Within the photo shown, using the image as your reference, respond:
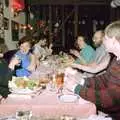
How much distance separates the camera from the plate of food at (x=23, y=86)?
11.1 ft

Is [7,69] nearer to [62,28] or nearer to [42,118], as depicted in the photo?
[42,118]

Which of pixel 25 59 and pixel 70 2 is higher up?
pixel 70 2

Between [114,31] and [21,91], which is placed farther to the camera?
[21,91]

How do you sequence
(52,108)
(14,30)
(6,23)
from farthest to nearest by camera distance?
(14,30), (6,23), (52,108)

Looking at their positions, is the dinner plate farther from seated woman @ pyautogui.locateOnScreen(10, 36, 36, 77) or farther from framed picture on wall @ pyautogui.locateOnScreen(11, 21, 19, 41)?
framed picture on wall @ pyautogui.locateOnScreen(11, 21, 19, 41)

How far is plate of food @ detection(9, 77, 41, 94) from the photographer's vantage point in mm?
3389

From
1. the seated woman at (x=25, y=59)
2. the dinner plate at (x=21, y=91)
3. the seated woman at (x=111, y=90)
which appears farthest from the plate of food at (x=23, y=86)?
the seated woman at (x=25, y=59)

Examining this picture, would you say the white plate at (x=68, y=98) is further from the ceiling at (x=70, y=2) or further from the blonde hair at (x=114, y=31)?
the ceiling at (x=70, y=2)

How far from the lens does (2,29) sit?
866cm

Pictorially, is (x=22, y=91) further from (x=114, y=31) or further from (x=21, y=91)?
(x=114, y=31)

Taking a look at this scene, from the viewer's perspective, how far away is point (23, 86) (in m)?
3.45

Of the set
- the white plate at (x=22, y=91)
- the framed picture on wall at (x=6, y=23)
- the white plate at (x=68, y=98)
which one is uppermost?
the framed picture on wall at (x=6, y=23)

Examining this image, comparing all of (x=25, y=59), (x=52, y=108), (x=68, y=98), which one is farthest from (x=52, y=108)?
(x=25, y=59)

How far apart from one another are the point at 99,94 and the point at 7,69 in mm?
1807
